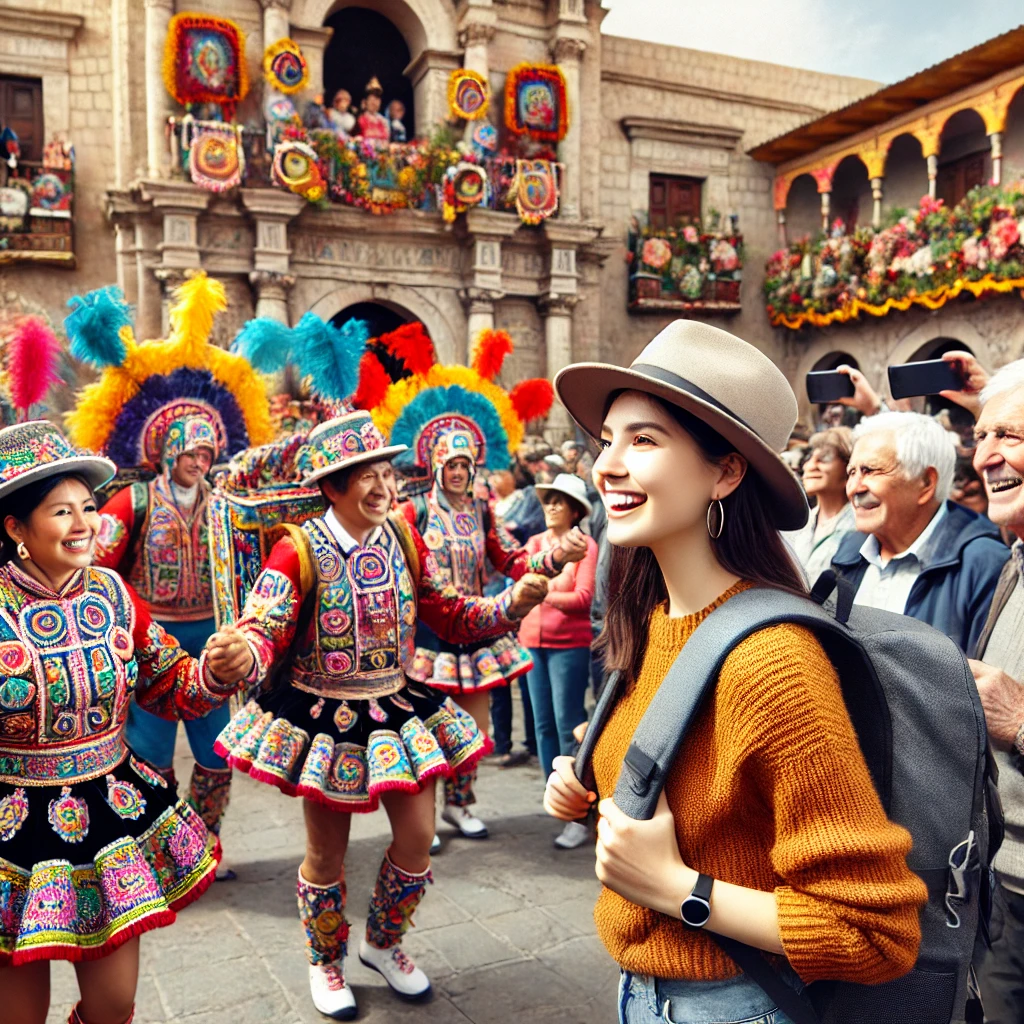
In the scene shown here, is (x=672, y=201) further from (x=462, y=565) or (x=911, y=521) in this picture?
(x=911, y=521)

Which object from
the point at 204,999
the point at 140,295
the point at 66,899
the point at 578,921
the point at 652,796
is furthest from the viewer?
the point at 140,295

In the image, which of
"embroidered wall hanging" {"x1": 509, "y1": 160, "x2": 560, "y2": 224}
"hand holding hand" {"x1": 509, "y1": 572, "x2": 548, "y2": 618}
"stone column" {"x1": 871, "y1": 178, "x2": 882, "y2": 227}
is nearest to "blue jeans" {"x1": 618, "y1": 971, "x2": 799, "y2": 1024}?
"hand holding hand" {"x1": 509, "y1": 572, "x2": 548, "y2": 618}

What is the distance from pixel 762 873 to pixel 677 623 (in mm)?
420

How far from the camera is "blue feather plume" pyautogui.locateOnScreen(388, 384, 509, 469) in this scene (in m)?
5.40

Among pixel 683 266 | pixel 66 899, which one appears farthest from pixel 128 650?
pixel 683 266

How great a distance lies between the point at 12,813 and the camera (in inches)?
91.7

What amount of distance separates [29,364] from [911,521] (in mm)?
3587

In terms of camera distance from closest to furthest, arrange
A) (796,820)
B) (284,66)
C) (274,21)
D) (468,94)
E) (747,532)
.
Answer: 1. (796,820)
2. (747,532)
3. (284,66)
4. (274,21)
5. (468,94)

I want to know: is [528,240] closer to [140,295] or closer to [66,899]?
[140,295]

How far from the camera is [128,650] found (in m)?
2.58

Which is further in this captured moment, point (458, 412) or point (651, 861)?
point (458, 412)

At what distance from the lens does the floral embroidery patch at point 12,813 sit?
230 centimetres

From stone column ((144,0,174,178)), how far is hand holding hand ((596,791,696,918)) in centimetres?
1447

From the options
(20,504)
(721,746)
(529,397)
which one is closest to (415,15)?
(529,397)
